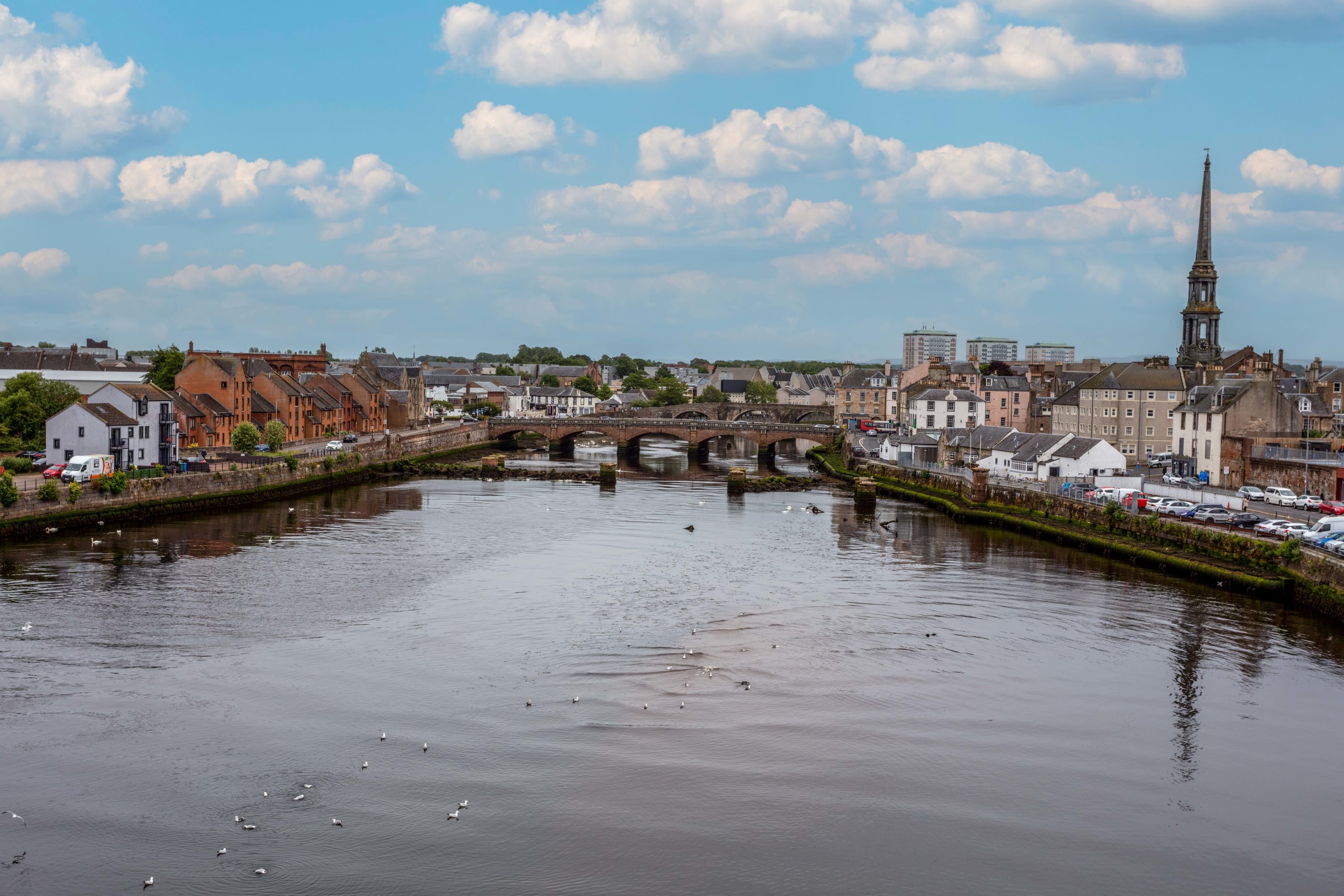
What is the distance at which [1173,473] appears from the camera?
65500mm

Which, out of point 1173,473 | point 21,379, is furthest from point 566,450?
point 1173,473

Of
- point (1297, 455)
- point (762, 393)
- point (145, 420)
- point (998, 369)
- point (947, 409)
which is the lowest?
point (1297, 455)

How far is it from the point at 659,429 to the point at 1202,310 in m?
45.5

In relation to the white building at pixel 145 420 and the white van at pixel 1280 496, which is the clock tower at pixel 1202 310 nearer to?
the white van at pixel 1280 496

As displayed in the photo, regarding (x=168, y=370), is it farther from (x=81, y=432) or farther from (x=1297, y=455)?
(x=1297, y=455)

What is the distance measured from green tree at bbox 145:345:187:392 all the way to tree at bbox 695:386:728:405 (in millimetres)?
87698

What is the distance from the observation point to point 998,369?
11844 cm

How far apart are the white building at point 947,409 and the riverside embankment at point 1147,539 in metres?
20.6

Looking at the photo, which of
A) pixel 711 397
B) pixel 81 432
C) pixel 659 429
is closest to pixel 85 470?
pixel 81 432

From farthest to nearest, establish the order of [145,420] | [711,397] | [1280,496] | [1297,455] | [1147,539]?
[711,397]
[145,420]
[1297,455]
[1280,496]
[1147,539]

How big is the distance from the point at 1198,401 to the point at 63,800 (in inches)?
2390

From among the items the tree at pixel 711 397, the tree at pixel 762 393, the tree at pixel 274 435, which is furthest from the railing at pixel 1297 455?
the tree at pixel 762 393

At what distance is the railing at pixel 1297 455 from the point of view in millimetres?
51781

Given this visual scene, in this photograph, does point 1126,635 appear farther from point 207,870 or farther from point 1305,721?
point 207,870
